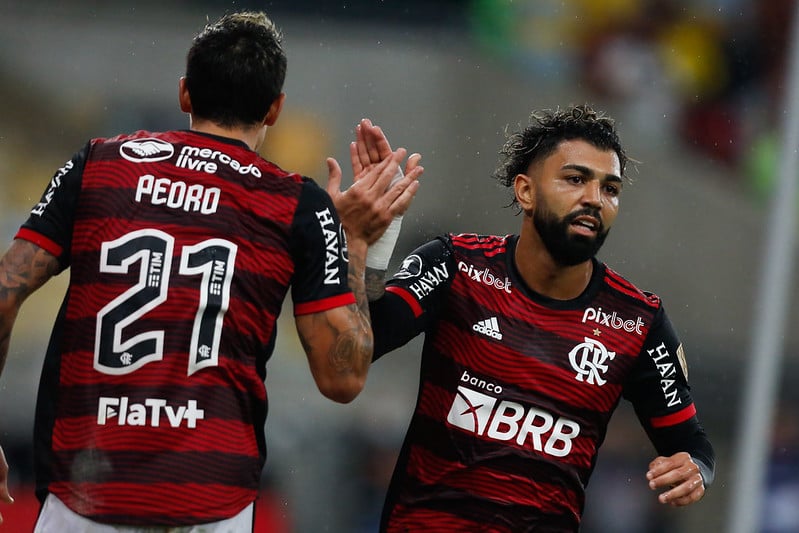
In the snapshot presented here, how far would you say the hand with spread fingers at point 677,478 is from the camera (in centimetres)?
365

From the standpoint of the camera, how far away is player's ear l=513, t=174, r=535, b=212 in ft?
13.5

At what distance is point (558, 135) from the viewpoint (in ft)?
13.6

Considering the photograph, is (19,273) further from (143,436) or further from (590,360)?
(590,360)

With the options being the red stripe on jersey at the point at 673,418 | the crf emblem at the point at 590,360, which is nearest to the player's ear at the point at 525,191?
the crf emblem at the point at 590,360

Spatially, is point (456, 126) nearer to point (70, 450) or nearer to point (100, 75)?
point (100, 75)

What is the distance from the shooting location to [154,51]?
1126cm

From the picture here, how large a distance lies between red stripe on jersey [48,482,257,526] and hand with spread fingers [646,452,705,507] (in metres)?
1.35

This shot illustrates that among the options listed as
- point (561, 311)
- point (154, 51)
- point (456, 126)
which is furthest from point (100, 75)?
point (561, 311)

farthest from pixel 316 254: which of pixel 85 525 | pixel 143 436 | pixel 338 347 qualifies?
pixel 85 525

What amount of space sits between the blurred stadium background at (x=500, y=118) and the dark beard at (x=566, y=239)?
20.5 feet

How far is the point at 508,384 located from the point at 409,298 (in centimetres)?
40

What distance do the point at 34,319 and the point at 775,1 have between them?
24.9 feet

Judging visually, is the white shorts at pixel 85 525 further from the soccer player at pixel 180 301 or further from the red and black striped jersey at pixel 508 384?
the red and black striped jersey at pixel 508 384

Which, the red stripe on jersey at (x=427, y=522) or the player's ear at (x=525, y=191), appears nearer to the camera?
the red stripe on jersey at (x=427, y=522)
